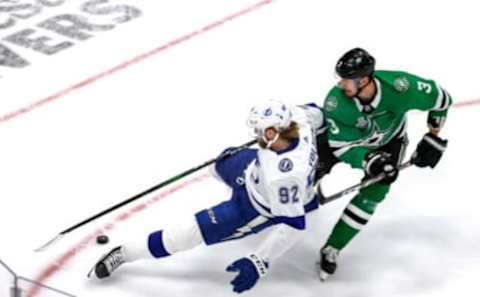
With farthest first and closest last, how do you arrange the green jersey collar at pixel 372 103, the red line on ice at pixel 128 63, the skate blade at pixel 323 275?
the red line on ice at pixel 128 63 < the skate blade at pixel 323 275 < the green jersey collar at pixel 372 103

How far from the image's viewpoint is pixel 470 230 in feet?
15.4

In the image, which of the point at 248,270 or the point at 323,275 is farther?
the point at 323,275

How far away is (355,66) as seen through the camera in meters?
4.10

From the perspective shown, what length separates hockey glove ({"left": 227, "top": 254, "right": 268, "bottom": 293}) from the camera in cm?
395

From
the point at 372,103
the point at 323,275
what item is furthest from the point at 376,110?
the point at 323,275

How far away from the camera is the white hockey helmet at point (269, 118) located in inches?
154

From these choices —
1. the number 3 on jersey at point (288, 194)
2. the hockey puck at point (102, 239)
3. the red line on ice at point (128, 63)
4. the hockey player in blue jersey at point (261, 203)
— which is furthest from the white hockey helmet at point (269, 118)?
the red line on ice at point (128, 63)

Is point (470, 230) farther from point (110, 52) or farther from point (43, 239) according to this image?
point (110, 52)

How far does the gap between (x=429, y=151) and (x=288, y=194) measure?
2.57ft

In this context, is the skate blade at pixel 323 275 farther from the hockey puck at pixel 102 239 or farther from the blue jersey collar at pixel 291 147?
the hockey puck at pixel 102 239

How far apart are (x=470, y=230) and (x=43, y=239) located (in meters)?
1.75

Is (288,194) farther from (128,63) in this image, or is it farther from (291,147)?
(128,63)

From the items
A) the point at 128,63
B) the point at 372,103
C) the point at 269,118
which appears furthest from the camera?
the point at 128,63

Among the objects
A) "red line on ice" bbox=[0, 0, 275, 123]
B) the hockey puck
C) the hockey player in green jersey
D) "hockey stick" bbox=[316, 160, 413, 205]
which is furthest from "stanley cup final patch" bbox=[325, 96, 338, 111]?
"red line on ice" bbox=[0, 0, 275, 123]
